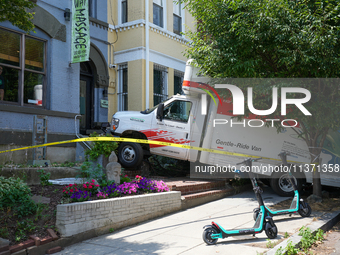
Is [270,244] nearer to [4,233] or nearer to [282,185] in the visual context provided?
[4,233]

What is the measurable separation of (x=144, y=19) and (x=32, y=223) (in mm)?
10552

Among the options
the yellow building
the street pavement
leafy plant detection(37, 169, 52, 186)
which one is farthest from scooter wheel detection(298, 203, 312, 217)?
the yellow building

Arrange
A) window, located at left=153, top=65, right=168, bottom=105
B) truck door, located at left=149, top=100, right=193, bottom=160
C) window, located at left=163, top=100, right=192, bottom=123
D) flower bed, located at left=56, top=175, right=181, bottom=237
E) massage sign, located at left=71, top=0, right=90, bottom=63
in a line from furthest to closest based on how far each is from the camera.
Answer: window, located at left=153, top=65, right=168, bottom=105 < massage sign, located at left=71, top=0, right=90, bottom=63 < window, located at left=163, top=100, right=192, bottom=123 < truck door, located at left=149, top=100, right=193, bottom=160 < flower bed, located at left=56, top=175, right=181, bottom=237

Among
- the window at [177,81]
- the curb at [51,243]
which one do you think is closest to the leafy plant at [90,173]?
the curb at [51,243]

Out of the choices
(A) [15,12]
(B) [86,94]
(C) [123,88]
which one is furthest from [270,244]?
(C) [123,88]

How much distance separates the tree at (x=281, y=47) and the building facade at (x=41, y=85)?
4.93 metres

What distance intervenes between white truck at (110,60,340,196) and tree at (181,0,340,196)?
2.77 feet

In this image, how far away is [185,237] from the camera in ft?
18.7

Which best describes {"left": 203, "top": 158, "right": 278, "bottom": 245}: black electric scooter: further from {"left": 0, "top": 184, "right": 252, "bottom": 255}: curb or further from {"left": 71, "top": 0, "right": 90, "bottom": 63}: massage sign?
{"left": 71, "top": 0, "right": 90, "bottom": 63}: massage sign

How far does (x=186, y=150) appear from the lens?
9.68 metres

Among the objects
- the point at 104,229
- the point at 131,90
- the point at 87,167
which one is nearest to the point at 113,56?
the point at 131,90

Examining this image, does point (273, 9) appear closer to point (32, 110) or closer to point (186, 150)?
point (186, 150)

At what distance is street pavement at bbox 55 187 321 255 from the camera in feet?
16.6

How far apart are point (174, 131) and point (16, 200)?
16.4 ft
